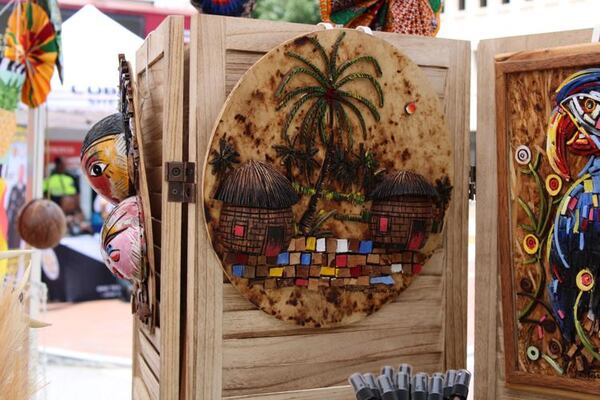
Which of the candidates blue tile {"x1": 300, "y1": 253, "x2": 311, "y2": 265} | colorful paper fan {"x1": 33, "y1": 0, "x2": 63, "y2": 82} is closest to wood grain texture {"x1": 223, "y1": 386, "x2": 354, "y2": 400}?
blue tile {"x1": 300, "y1": 253, "x2": 311, "y2": 265}

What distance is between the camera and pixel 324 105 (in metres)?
1.41

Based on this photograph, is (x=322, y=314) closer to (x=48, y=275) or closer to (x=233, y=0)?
(x=233, y=0)

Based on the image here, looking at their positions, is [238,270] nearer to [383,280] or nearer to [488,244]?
[383,280]

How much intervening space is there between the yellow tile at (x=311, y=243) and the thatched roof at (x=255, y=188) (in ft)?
0.35

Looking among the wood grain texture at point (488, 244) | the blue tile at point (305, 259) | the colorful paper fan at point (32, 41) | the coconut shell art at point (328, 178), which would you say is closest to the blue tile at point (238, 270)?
the coconut shell art at point (328, 178)

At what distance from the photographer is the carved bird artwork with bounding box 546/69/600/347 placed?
1277 mm

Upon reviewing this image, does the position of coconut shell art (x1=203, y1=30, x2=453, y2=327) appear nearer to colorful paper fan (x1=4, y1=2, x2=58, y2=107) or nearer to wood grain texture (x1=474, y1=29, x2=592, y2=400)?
wood grain texture (x1=474, y1=29, x2=592, y2=400)

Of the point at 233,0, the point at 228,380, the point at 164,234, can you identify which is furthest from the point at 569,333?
the point at 233,0

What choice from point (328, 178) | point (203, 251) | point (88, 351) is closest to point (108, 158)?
point (203, 251)

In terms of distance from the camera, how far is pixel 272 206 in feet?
4.29

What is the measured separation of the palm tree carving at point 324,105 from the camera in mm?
1381

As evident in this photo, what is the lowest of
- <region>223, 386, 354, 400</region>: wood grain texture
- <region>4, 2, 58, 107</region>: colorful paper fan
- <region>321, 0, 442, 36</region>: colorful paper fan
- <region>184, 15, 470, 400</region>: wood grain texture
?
<region>223, 386, 354, 400</region>: wood grain texture

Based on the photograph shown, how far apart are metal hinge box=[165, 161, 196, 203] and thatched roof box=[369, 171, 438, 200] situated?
13.2 inches

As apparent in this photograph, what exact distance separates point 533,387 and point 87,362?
4097mm
